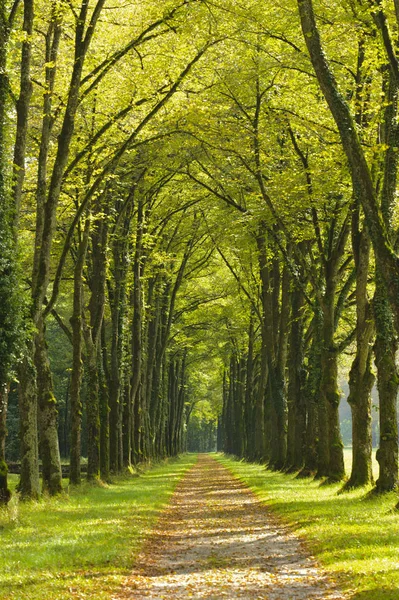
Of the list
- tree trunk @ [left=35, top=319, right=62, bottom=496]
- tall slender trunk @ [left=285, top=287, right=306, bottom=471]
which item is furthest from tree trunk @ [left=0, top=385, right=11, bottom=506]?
tall slender trunk @ [left=285, top=287, right=306, bottom=471]

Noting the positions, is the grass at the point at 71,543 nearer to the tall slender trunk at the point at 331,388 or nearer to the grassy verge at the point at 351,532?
the grassy verge at the point at 351,532

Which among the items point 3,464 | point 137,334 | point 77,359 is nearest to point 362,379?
point 77,359

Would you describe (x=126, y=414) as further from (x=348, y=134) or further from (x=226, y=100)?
(x=348, y=134)

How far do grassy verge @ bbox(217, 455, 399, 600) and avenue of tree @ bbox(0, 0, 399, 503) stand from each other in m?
1.31

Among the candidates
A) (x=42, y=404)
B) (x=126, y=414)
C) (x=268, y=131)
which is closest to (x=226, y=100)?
(x=268, y=131)

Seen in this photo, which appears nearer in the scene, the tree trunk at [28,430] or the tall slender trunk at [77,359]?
the tree trunk at [28,430]

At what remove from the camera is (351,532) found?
12266 millimetres

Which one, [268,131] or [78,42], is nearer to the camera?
[78,42]

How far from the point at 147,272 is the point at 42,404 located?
17.2 meters

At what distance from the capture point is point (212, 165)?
27.6 meters

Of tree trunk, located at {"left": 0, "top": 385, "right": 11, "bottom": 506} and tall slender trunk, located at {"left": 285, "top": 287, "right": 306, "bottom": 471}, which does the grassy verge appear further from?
tall slender trunk, located at {"left": 285, "top": 287, "right": 306, "bottom": 471}

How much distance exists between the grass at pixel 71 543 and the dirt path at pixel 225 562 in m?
0.34

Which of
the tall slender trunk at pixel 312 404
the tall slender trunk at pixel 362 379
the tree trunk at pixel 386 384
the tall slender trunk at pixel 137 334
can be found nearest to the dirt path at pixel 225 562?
the tree trunk at pixel 386 384

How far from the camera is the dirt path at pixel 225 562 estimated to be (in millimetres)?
8859
